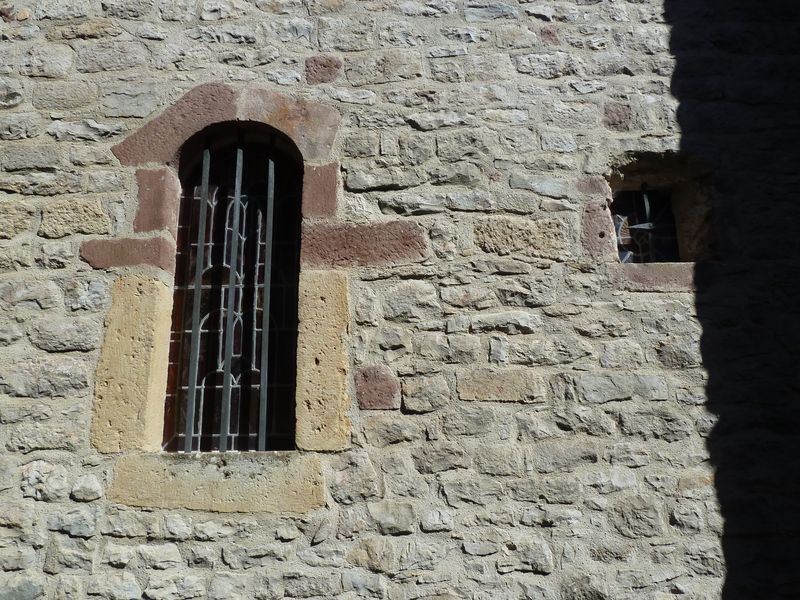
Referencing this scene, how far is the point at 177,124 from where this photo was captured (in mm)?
3393

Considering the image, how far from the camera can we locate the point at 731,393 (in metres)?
3.02

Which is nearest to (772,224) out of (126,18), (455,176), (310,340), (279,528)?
(455,176)

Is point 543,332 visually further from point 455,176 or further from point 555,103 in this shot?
point 555,103

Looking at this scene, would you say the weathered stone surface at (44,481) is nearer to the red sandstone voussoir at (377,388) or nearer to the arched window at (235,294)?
the arched window at (235,294)

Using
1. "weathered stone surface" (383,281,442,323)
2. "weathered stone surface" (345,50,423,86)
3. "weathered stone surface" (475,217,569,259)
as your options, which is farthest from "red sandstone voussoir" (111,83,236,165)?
"weathered stone surface" (475,217,569,259)

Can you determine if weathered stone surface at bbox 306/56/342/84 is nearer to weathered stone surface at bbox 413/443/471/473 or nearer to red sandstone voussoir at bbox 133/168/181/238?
red sandstone voussoir at bbox 133/168/181/238

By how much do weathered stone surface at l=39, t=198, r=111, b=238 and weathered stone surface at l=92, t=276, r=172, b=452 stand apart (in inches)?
11.7

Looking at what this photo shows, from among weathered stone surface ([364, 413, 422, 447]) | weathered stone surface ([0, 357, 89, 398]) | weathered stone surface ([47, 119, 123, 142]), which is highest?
weathered stone surface ([47, 119, 123, 142])

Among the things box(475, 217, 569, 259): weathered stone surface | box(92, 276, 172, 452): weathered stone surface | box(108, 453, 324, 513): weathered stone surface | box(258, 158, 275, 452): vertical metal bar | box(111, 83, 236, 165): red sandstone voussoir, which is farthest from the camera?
box(111, 83, 236, 165): red sandstone voussoir

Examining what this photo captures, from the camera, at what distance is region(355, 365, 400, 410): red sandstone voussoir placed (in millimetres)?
2994

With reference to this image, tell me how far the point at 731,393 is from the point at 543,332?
826 millimetres

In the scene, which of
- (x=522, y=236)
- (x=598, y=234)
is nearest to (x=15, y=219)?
(x=522, y=236)

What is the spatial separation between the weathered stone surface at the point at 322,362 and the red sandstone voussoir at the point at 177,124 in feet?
2.96

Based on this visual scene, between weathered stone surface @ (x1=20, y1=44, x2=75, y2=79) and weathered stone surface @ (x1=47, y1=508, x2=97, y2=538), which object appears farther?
weathered stone surface @ (x1=20, y1=44, x2=75, y2=79)
